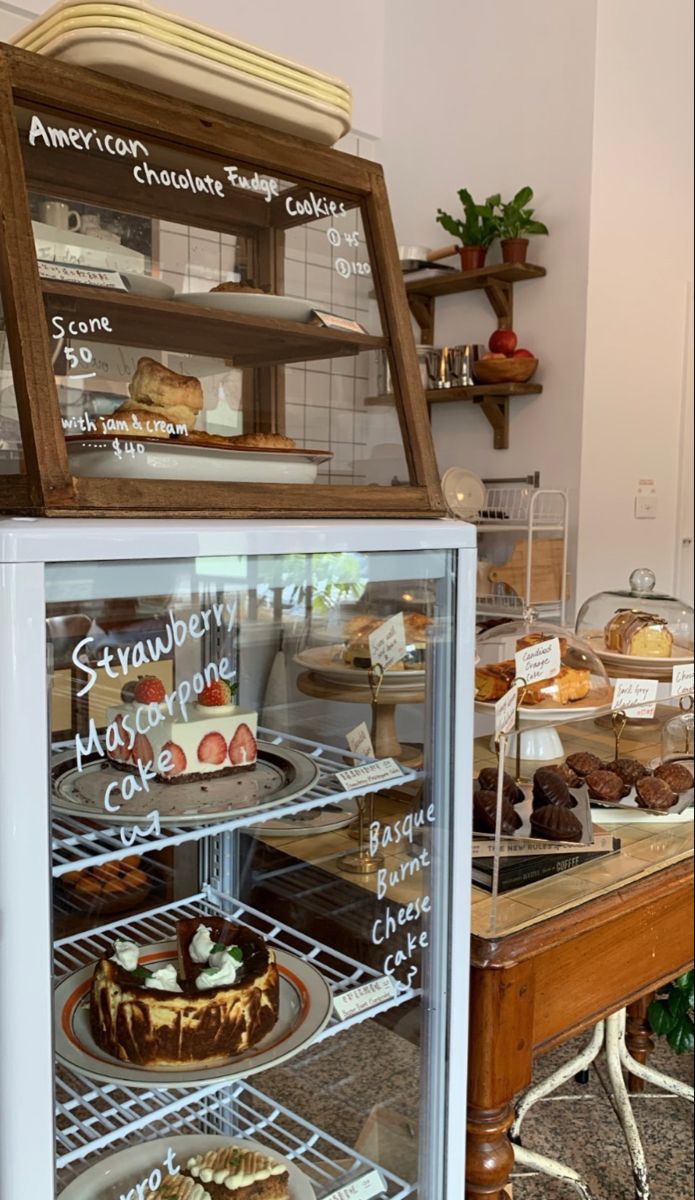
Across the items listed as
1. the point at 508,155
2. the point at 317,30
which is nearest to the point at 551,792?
the point at 508,155

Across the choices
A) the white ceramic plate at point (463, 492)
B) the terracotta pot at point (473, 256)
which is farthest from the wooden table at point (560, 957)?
the terracotta pot at point (473, 256)

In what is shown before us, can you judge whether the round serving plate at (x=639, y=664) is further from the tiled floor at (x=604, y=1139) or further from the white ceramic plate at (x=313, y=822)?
the tiled floor at (x=604, y=1139)

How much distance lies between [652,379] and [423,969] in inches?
128

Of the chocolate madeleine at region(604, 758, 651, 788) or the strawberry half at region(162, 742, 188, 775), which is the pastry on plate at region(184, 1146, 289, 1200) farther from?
the chocolate madeleine at region(604, 758, 651, 788)

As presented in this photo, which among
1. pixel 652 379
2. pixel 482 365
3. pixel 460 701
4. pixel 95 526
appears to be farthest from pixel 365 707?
pixel 652 379

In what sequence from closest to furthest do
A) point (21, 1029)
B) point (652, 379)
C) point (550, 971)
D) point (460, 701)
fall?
point (21, 1029), point (460, 701), point (550, 971), point (652, 379)

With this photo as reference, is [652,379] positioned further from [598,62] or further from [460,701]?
[460,701]

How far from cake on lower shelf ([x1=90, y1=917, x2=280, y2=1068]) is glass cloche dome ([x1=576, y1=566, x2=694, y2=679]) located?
35.6 inches

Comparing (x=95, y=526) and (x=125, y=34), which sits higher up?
(x=125, y=34)

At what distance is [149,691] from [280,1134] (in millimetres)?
647

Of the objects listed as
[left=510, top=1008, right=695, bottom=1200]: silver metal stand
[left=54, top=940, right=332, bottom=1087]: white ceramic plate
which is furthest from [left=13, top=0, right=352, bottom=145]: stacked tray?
[left=510, top=1008, right=695, bottom=1200]: silver metal stand

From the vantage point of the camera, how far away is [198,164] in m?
0.97

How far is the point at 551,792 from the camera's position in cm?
139

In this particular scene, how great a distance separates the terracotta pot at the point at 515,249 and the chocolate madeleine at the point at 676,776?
241 cm
